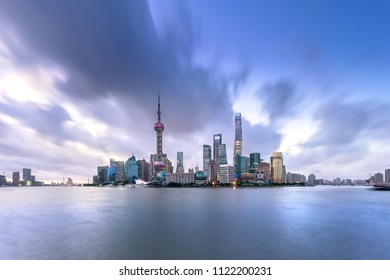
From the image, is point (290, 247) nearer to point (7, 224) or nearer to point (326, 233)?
point (326, 233)

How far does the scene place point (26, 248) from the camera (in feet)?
112

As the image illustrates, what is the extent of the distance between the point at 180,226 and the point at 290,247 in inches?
839

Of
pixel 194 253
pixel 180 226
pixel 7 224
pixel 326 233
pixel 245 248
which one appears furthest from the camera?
pixel 7 224

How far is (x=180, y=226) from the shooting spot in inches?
1874

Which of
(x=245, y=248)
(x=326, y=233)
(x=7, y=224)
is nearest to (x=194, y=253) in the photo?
(x=245, y=248)
